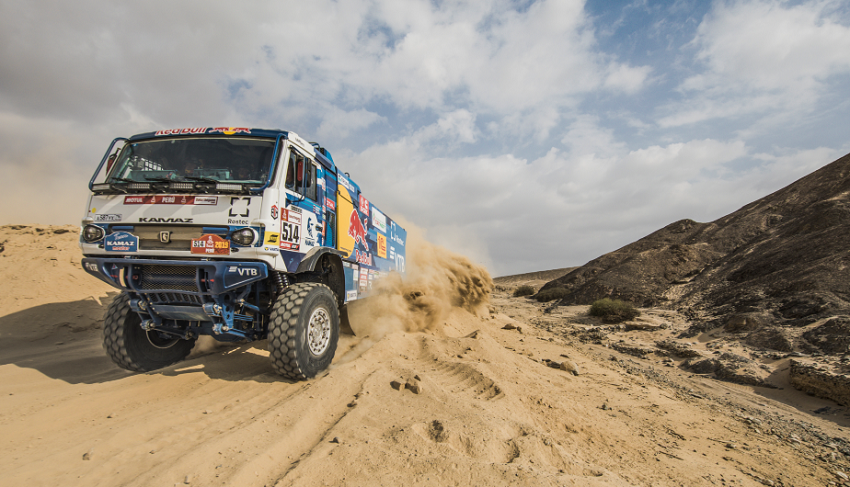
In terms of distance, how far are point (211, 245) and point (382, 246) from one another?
534cm

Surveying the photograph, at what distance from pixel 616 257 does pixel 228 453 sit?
108 feet

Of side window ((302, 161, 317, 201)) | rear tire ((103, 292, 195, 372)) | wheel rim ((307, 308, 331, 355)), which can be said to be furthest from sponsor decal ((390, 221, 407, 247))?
rear tire ((103, 292, 195, 372))

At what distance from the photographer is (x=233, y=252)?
171 inches

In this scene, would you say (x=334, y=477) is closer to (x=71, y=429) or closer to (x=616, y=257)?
(x=71, y=429)

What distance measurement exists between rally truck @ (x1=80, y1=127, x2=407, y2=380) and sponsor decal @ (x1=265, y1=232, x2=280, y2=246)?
0.01 m

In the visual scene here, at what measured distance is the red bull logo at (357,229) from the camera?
727 cm

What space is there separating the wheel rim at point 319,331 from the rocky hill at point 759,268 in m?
9.84

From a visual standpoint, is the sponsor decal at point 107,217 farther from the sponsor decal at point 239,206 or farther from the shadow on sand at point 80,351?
the shadow on sand at point 80,351

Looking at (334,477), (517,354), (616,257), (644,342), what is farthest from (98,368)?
(616,257)

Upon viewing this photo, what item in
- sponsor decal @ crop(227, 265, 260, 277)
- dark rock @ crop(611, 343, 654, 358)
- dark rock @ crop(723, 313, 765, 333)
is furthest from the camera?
dark rock @ crop(723, 313, 765, 333)

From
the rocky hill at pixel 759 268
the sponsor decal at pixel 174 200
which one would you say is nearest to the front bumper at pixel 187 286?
the sponsor decal at pixel 174 200

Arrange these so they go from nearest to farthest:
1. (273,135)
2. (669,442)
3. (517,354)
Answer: (669,442)
(273,135)
(517,354)

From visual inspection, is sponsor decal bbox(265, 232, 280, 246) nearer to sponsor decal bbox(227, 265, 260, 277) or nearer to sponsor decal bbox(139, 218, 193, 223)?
sponsor decal bbox(227, 265, 260, 277)

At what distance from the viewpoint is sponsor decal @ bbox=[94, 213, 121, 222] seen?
4.57 m
